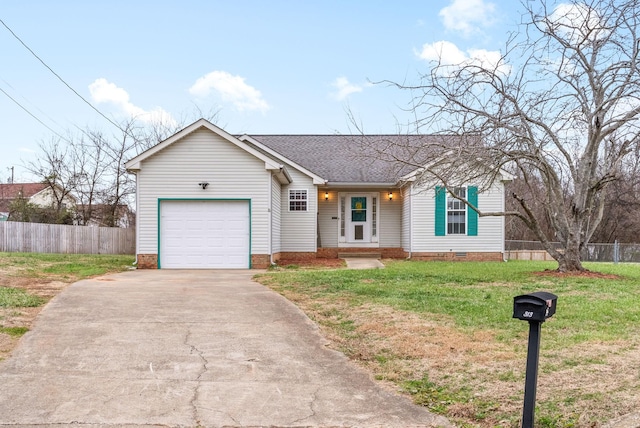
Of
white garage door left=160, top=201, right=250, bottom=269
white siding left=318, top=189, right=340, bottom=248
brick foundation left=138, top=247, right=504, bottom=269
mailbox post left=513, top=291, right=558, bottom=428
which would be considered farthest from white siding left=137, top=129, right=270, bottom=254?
mailbox post left=513, top=291, right=558, bottom=428

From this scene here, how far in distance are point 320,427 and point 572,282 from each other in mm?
9592

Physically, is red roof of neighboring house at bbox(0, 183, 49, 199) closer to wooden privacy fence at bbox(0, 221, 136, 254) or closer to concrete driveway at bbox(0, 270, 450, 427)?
wooden privacy fence at bbox(0, 221, 136, 254)

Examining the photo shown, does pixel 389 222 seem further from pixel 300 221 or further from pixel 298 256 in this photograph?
pixel 298 256

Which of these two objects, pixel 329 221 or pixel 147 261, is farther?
pixel 329 221

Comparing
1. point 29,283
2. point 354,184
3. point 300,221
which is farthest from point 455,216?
point 29,283

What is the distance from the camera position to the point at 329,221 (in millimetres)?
22062

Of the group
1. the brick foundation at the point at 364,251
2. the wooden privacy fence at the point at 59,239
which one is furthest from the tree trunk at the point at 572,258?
the wooden privacy fence at the point at 59,239

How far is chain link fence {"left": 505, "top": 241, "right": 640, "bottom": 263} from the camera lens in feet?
79.4

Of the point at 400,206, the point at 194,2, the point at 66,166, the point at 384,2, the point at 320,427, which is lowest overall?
the point at 320,427

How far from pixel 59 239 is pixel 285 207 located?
34.2ft

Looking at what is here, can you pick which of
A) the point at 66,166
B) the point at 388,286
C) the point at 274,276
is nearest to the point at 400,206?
the point at 274,276

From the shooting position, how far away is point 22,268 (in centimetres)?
1430

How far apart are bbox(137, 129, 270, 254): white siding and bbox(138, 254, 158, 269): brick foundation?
0.43 feet

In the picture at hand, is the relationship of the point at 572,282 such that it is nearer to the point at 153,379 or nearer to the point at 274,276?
the point at 274,276
